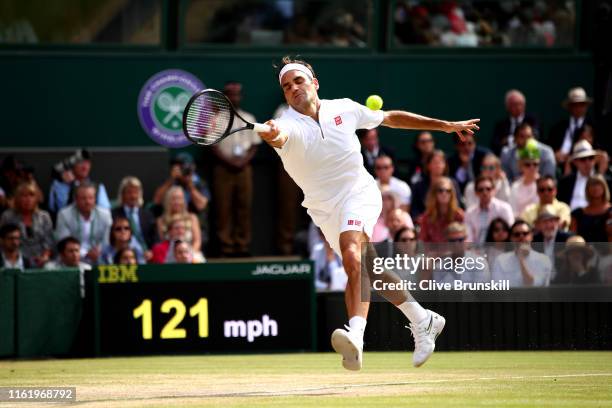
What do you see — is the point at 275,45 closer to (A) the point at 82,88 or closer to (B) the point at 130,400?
(A) the point at 82,88

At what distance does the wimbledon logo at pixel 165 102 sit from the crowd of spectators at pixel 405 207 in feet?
2.58

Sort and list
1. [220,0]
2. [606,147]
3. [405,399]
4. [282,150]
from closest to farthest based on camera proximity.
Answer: [405,399], [282,150], [606,147], [220,0]

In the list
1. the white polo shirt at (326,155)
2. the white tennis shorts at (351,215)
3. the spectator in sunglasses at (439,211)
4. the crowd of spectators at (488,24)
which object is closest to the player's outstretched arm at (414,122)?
the white polo shirt at (326,155)

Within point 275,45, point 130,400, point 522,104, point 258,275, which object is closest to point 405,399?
point 130,400

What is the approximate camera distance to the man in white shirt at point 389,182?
1425 cm

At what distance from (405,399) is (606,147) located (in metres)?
8.08

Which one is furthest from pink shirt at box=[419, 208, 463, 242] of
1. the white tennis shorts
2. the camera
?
the white tennis shorts

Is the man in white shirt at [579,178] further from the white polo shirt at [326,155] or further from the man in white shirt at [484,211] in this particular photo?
the white polo shirt at [326,155]

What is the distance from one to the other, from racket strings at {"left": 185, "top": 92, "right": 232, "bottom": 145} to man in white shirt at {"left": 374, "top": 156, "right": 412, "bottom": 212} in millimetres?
5944

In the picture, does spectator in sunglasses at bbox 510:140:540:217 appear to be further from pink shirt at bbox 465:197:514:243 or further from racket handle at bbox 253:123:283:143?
racket handle at bbox 253:123:283:143

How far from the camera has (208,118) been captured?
27.5 feet

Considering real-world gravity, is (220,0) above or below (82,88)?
above

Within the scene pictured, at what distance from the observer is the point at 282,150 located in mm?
8602

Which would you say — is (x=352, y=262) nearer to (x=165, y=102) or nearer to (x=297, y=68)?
(x=297, y=68)
